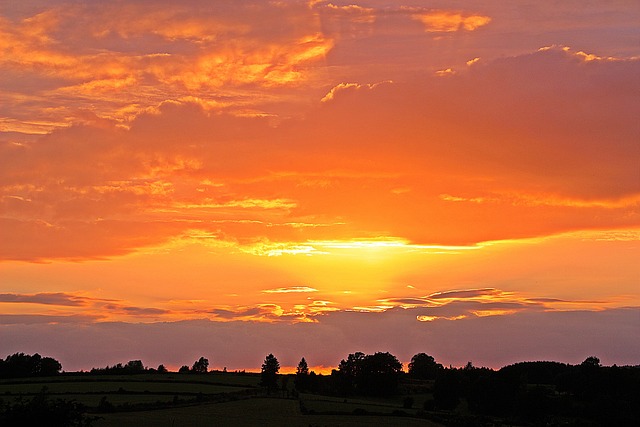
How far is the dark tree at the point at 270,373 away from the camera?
133125 millimetres

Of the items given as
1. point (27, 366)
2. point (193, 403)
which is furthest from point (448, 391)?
point (27, 366)

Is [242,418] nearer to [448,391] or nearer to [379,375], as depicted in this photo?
[448,391]

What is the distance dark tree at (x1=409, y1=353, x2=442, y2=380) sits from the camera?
614 ft

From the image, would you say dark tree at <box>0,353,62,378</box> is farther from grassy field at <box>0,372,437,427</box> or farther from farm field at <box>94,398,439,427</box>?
farm field at <box>94,398,439,427</box>

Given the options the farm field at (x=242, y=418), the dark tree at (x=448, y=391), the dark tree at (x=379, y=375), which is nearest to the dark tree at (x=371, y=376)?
the dark tree at (x=379, y=375)

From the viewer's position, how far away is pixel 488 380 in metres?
121

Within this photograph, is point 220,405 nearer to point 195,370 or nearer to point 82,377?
point 82,377

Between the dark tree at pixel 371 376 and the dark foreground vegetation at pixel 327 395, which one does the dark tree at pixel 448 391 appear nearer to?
the dark foreground vegetation at pixel 327 395

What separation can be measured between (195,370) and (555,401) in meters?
82.4

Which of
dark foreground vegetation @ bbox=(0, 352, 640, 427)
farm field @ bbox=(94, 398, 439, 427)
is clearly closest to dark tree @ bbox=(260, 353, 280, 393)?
dark foreground vegetation @ bbox=(0, 352, 640, 427)

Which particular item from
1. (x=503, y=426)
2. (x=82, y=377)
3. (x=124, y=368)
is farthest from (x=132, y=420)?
(x=124, y=368)

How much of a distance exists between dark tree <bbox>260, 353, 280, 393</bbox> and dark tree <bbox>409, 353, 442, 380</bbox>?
54464 millimetres

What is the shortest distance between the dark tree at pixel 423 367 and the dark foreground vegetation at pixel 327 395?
16.8 m

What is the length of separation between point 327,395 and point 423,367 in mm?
59473
